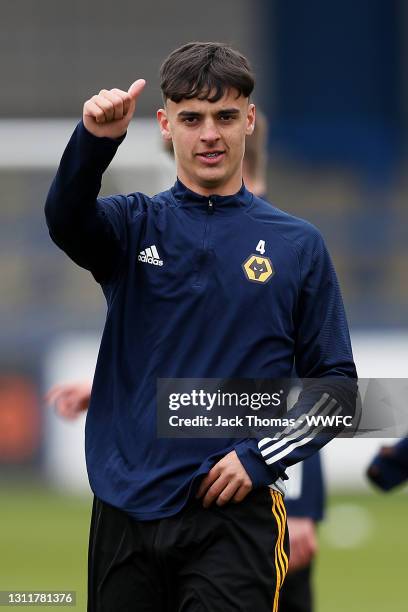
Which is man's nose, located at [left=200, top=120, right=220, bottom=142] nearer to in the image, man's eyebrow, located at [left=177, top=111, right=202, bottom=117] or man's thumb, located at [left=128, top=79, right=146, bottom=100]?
man's eyebrow, located at [left=177, top=111, right=202, bottom=117]

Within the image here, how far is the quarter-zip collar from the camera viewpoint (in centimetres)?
324

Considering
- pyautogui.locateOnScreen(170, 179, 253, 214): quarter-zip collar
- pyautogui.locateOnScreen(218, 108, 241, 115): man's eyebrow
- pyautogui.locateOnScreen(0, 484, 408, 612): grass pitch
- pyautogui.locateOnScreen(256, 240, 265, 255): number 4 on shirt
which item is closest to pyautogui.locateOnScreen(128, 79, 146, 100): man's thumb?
pyautogui.locateOnScreen(218, 108, 241, 115): man's eyebrow

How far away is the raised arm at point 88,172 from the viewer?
3.00 metres

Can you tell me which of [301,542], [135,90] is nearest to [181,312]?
[135,90]

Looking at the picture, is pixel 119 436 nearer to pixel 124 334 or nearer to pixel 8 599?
pixel 124 334

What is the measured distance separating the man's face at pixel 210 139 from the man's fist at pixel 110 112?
190 millimetres

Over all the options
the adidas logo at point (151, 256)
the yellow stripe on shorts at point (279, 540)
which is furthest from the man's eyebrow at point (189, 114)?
the yellow stripe on shorts at point (279, 540)

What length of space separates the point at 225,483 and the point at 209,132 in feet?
2.59

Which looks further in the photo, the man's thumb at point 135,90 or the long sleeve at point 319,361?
the long sleeve at point 319,361

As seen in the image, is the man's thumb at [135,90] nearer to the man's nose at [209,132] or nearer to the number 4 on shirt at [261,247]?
the man's nose at [209,132]

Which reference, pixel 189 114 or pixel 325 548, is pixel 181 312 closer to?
pixel 189 114

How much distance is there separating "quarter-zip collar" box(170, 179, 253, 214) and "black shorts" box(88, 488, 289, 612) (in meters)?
0.66

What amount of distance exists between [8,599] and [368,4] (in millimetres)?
14804

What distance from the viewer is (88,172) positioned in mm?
3018
